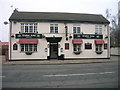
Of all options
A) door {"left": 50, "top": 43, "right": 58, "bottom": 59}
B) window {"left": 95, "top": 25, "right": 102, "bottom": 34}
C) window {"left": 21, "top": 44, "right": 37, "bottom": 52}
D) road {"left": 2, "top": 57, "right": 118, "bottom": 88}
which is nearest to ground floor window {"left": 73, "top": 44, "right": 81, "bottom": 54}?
door {"left": 50, "top": 43, "right": 58, "bottom": 59}

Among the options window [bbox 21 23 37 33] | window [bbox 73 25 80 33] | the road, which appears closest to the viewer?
the road

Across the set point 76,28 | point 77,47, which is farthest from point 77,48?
point 76,28

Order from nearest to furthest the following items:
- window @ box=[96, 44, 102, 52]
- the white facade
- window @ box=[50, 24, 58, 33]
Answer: the white facade, window @ box=[50, 24, 58, 33], window @ box=[96, 44, 102, 52]

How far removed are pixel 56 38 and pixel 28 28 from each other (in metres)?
4.64

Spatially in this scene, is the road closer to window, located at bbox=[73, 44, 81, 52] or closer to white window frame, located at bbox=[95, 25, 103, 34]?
window, located at bbox=[73, 44, 81, 52]

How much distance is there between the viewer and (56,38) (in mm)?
24672

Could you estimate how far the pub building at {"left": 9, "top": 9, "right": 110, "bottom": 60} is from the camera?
2378 cm

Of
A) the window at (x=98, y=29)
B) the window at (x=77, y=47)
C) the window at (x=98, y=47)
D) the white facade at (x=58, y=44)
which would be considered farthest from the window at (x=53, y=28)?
the window at (x=98, y=47)

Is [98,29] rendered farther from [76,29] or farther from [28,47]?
[28,47]

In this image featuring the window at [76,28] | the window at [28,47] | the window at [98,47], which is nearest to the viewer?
the window at [28,47]

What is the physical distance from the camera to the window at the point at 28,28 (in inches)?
950

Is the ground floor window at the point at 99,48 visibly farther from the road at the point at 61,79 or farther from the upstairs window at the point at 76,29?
the road at the point at 61,79

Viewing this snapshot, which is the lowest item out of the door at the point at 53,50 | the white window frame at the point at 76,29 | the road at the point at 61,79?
the road at the point at 61,79

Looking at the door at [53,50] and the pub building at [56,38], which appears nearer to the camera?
the pub building at [56,38]
